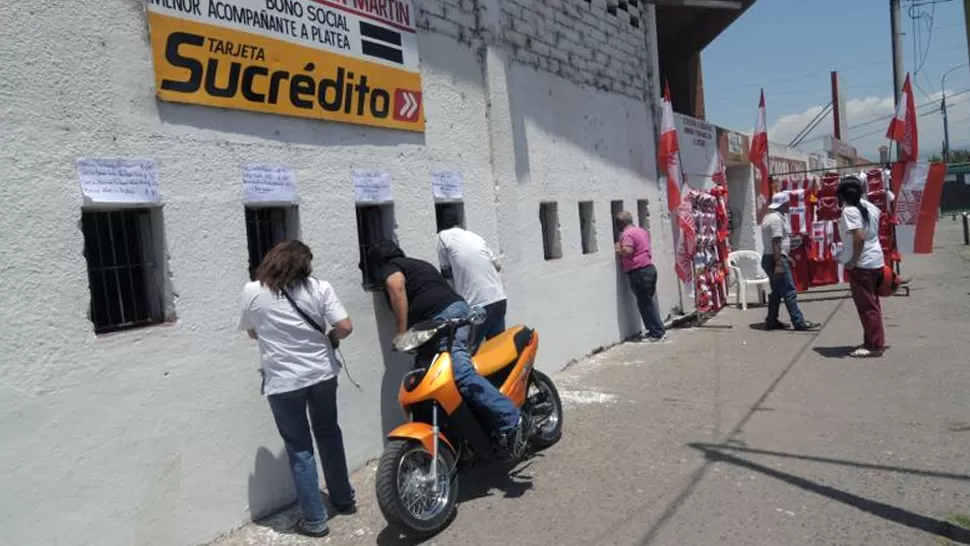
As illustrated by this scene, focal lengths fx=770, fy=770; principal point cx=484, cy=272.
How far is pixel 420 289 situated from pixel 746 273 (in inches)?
408

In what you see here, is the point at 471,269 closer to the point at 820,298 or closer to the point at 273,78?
the point at 273,78

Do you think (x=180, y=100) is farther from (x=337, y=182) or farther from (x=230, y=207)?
(x=337, y=182)

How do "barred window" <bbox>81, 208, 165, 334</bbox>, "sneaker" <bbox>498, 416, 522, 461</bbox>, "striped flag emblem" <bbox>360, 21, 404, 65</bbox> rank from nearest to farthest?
"barred window" <bbox>81, 208, 165, 334</bbox> < "sneaker" <bbox>498, 416, 522, 461</bbox> < "striped flag emblem" <bbox>360, 21, 404, 65</bbox>

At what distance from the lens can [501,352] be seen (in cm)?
505

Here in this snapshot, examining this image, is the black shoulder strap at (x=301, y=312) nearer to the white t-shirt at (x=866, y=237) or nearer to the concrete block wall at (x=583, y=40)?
the concrete block wall at (x=583, y=40)

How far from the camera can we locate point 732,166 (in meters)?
17.3

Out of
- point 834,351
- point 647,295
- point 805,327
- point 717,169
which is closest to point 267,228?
point 647,295

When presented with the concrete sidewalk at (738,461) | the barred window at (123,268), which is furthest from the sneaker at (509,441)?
the barred window at (123,268)

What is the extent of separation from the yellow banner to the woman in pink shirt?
4351mm

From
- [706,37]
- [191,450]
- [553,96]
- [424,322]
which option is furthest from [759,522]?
[706,37]

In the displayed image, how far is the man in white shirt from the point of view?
19.6ft

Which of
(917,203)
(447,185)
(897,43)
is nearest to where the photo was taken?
(447,185)

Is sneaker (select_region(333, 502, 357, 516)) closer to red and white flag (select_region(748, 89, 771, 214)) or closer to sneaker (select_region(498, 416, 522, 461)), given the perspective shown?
sneaker (select_region(498, 416, 522, 461))

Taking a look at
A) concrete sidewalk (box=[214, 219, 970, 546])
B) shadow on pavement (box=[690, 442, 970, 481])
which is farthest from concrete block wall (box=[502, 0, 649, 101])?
shadow on pavement (box=[690, 442, 970, 481])
